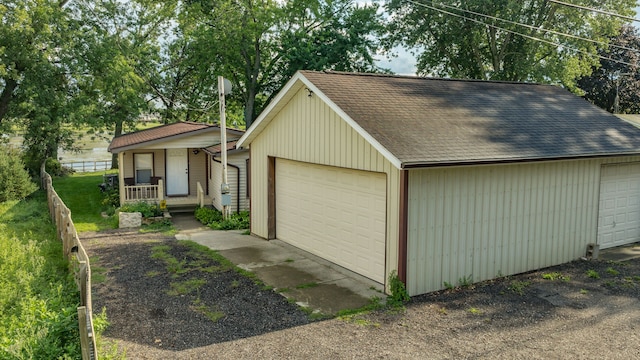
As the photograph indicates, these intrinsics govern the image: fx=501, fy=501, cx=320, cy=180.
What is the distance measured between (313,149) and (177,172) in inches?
426

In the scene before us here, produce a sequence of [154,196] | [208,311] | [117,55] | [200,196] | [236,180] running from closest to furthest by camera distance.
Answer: [208,311], [236,180], [200,196], [154,196], [117,55]

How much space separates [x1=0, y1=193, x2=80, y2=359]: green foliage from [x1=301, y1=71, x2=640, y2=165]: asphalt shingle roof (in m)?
5.25

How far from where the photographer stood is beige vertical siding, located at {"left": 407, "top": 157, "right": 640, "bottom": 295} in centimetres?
863

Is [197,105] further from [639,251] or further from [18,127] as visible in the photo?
[639,251]

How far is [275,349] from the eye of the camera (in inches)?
259

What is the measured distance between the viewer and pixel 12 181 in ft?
57.7

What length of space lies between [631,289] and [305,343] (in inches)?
245

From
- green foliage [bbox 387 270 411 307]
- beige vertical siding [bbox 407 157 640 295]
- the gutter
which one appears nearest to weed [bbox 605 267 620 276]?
beige vertical siding [bbox 407 157 640 295]

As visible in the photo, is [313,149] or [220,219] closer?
[313,149]

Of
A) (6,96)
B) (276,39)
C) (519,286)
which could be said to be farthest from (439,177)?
(276,39)

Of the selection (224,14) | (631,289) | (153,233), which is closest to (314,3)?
(224,14)

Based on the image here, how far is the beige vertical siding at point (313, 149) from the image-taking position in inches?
343

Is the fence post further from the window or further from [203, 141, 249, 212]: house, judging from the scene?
the window

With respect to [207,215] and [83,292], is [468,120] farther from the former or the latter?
[207,215]
